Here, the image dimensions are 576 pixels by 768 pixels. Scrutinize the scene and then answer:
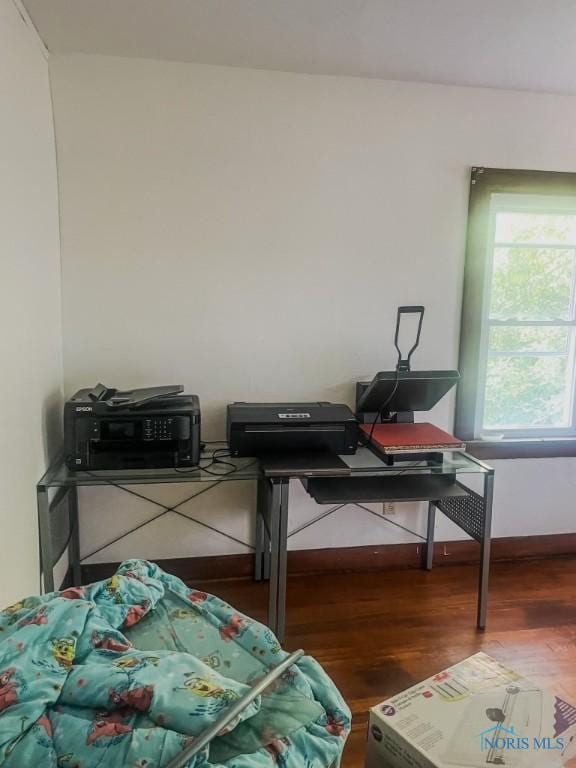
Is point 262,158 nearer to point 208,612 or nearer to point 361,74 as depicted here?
point 361,74

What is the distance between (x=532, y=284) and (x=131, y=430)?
206 cm

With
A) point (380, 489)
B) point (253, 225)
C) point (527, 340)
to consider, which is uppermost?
point (253, 225)

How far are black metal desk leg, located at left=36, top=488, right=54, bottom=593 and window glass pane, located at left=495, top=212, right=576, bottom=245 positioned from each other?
232 centimetres

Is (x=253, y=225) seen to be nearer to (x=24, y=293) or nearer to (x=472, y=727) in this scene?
(x=24, y=293)

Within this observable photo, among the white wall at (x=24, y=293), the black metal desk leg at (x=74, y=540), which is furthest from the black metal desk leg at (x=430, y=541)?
the white wall at (x=24, y=293)

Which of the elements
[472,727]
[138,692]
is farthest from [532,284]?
[138,692]

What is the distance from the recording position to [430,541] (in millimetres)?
2961

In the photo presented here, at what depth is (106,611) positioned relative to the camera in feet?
4.46

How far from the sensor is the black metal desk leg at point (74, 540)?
2608 mm

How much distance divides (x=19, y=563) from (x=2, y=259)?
0.97 metres

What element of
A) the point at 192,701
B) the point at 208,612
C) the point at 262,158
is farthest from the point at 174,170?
the point at 192,701

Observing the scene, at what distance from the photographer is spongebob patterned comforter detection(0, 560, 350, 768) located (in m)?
0.99

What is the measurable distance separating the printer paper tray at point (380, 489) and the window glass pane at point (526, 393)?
0.58 meters

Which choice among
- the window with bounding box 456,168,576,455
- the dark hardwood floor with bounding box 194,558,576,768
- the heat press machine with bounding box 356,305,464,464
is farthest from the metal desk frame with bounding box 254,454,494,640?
the window with bounding box 456,168,576,455
